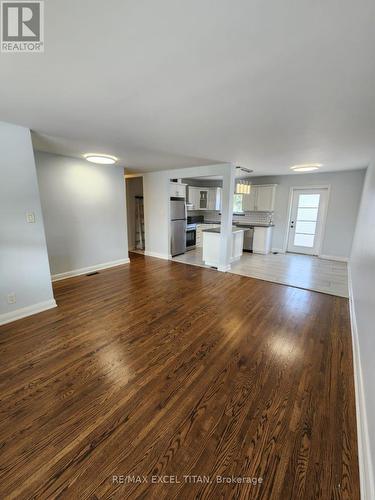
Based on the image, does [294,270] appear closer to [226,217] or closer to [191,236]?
[226,217]

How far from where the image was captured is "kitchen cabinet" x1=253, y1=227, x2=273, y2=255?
661 cm

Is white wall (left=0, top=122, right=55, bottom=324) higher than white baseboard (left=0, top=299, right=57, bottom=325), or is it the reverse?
white wall (left=0, top=122, right=55, bottom=324)

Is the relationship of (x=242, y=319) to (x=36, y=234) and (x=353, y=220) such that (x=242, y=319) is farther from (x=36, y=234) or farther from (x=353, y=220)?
(x=353, y=220)

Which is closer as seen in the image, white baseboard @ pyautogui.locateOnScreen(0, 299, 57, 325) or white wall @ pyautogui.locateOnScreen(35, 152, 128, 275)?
white baseboard @ pyautogui.locateOnScreen(0, 299, 57, 325)

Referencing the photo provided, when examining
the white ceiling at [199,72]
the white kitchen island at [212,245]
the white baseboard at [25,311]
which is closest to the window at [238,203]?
the white kitchen island at [212,245]

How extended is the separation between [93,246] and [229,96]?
13.6ft

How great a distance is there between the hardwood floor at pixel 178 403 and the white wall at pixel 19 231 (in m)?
0.33

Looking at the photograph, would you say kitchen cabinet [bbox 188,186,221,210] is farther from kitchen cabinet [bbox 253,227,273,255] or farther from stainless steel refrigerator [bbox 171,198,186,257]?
kitchen cabinet [bbox 253,227,273,255]

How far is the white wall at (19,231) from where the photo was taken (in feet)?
8.28

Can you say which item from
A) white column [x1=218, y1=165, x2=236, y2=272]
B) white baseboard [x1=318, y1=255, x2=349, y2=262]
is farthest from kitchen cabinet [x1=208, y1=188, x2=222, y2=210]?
white baseboard [x1=318, y1=255, x2=349, y2=262]

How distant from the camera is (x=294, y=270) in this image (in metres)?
5.05

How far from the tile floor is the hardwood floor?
3.81ft

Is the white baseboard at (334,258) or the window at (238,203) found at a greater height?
the window at (238,203)

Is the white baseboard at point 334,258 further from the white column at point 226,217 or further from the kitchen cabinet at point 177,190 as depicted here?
the kitchen cabinet at point 177,190
